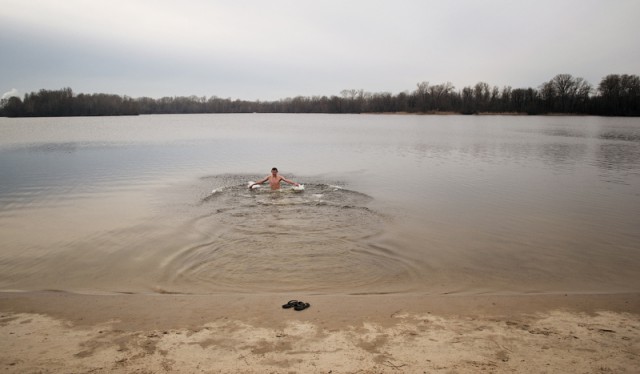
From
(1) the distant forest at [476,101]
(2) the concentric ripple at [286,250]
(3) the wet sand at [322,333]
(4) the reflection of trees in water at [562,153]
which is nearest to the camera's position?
(3) the wet sand at [322,333]

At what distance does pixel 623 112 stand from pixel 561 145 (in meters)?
95.4

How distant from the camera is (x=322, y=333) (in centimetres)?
552

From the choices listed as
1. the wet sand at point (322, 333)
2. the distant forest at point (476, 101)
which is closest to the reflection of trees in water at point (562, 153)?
the wet sand at point (322, 333)

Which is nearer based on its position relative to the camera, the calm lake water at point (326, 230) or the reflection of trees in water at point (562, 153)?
the calm lake water at point (326, 230)

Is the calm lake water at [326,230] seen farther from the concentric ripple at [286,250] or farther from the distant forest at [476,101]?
the distant forest at [476,101]

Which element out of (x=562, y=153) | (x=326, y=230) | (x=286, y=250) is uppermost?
(x=562, y=153)

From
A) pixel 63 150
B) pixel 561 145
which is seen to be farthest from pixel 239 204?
pixel 561 145

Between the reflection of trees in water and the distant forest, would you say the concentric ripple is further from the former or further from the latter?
the distant forest

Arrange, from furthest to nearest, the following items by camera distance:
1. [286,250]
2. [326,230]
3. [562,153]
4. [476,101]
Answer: [476,101]
[562,153]
[326,230]
[286,250]

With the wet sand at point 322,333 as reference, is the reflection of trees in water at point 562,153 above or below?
above

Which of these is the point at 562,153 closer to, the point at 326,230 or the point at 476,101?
the point at 326,230

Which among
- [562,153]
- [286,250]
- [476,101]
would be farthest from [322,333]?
[476,101]

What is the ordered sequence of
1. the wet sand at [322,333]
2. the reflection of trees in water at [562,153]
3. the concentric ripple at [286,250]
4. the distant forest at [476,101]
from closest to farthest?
1. the wet sand at [322,333]
2. the concentric ripple at [286,250]
3. the reflection of trees in water at [562,153]
4. the distant forest at [476,101]

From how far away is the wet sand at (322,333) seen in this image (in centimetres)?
473
